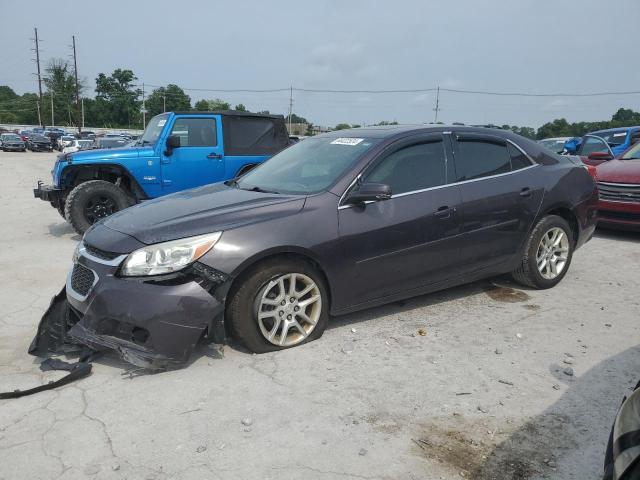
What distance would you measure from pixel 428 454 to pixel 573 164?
3.96 meters

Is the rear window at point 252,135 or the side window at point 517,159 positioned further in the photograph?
the rear window at point 252,135

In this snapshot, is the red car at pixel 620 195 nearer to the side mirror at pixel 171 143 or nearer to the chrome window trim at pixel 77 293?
the side mirror at pixel 171 143

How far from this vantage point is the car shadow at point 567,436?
2.49 metres

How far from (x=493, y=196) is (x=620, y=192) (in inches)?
161

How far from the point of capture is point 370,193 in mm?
3773

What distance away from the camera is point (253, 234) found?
137 inches

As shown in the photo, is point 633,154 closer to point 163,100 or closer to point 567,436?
point 567,436

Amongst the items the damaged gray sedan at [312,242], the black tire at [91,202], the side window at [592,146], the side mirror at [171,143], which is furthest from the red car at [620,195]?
the black tire at [91,202]

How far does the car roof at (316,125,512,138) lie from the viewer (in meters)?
4.42

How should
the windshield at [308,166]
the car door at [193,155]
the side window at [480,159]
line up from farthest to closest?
the car door at [193,155], the side window at [480,159], the windshield at [308,166]

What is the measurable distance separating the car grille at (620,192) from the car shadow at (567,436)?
15.6 feet

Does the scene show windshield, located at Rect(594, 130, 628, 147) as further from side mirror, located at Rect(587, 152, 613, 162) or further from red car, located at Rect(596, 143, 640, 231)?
red car, located at Rect(596, 143, 640, 231)

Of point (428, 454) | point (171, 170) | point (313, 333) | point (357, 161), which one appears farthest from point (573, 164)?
point (171, 170)

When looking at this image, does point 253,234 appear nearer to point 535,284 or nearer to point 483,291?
point 483,291
